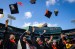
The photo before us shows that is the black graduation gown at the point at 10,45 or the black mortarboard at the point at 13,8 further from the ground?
the black mortarboard at the point at 13,8

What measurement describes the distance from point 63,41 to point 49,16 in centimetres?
252

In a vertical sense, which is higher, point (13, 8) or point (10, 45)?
point (13, 8)

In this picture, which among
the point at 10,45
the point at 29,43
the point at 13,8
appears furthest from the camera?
the point at 13,8

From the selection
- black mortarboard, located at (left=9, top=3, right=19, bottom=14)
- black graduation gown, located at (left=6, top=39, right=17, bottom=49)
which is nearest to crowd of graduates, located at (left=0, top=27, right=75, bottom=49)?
black graduation gown, located at (left=6, top=39, right=17, bottom=49)

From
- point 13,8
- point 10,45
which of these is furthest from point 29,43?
point 13,8

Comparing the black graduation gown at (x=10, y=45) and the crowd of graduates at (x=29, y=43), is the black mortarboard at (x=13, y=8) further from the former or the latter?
the black graduation gown at (x=10, y=45)

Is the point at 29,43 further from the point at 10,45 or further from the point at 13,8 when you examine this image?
the point at 13,8

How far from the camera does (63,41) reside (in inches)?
449

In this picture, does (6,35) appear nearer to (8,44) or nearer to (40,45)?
(8,44)

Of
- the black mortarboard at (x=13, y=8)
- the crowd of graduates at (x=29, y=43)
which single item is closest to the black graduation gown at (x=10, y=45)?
the crowd of graduates at (x=29, y=43)

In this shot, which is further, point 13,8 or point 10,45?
point 13,8

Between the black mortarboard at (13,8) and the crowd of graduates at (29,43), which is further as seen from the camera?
the black mortarboard at (13,8)

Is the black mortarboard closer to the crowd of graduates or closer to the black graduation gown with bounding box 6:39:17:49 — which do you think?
the crowd of graduates

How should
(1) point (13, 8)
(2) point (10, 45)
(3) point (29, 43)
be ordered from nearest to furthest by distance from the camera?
(2) point (10, 45) → (3) point (29, 43) → (1) point (13, 8)
